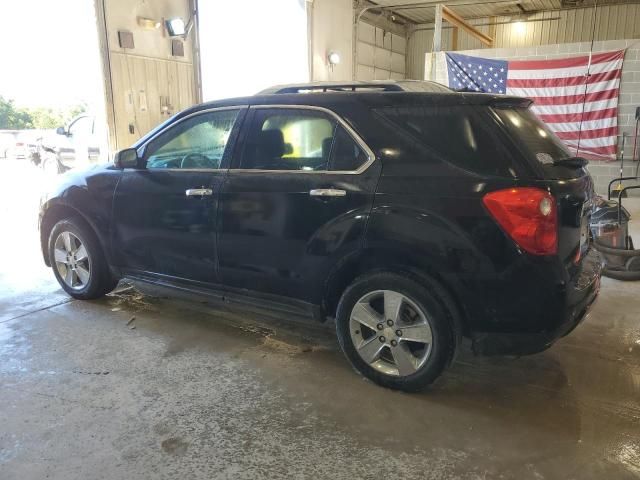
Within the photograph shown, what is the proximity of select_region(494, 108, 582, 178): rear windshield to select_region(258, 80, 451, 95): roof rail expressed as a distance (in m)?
0.46

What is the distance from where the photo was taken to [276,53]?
1154 centimetres

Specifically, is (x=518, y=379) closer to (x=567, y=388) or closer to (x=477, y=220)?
(x=567, y=388)

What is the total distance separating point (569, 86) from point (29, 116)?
13275mm

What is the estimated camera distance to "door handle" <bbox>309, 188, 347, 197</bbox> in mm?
2877

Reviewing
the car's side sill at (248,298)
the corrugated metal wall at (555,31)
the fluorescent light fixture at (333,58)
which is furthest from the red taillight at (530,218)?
the corrugated metal wall at (555,31)

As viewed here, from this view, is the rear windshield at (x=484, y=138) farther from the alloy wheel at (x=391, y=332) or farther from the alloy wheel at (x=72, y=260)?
the alloy wheel at (x=72, y=260)

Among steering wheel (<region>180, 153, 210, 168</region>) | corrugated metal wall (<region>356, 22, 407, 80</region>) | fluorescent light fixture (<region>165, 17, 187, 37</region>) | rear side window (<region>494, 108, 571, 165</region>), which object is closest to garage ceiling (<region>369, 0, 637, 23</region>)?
corrugated metal wall (<region>356, 22, 407, 80</region>)

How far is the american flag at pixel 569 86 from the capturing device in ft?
30.1

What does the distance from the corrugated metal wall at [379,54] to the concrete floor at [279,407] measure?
12.0 metres

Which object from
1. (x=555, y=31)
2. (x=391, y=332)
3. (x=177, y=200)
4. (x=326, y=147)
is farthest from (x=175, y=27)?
(x=555, y=31)

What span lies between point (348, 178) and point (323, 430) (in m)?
1.31

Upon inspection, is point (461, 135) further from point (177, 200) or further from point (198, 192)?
point (177, 200)

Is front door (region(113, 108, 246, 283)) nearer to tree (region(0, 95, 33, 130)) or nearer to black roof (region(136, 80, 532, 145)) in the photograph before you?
black roof (region(136, 80, 532, 145))

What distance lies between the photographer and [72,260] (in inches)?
168
